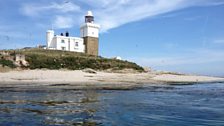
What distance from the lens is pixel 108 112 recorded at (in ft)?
50.9

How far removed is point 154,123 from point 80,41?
6236cm

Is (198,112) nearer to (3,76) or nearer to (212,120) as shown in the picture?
(212,120)

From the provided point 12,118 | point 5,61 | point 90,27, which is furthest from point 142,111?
point 90,27

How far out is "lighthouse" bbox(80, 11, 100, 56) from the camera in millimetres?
73188

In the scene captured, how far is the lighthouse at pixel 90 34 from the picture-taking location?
73188mm

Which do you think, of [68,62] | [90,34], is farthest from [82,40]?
[68,62]

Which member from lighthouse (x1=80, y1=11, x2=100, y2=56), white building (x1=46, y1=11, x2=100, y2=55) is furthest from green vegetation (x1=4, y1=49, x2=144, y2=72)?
lighthouse (x1=80, y1=11, x2=100, y2=56)

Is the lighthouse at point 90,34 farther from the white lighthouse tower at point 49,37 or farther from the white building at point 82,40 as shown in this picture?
the white lighthouse tower at point 49,37

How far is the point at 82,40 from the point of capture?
243ft

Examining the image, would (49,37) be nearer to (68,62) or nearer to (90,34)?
(90,34)

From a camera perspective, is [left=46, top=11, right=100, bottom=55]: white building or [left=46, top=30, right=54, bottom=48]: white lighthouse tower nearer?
[left=46, top=30, right=54, bottom=48]: white lighthouse tower

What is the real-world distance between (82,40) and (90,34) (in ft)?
7.74

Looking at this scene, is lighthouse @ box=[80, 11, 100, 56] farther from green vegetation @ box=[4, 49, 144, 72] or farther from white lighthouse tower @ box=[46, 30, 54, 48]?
green vegetation @ box=[4, 49, 144, 72]

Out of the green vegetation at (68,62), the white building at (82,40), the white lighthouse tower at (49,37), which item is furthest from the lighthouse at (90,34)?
the green vegetation at (68,62)
